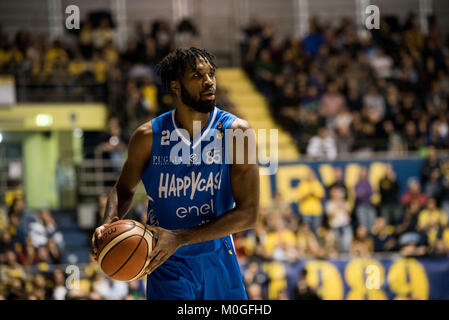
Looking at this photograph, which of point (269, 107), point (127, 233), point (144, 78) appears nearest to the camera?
point (127, 233)

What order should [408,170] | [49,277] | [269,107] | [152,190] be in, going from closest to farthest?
[152,190] → [49,277] → [408,170] → [269,107]

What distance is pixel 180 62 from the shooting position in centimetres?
393

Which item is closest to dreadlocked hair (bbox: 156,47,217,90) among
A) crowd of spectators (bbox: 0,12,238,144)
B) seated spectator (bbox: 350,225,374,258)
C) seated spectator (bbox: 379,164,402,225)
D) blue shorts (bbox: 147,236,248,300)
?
blue shorts (bbox: 147,236,248,300)

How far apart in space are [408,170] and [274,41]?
4772mm

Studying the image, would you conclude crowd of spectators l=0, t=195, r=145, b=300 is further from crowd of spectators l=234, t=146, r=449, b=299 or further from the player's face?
the player's face

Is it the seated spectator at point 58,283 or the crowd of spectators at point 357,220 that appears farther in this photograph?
the crowd of spectators at point 357,220

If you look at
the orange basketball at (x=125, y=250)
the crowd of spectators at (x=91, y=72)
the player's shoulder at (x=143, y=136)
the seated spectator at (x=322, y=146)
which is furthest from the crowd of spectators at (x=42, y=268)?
the orange basketball at (x=125, y=250)

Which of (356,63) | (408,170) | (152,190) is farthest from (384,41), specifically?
(152,190)

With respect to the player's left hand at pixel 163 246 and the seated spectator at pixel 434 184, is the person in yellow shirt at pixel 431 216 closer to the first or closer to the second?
the seated spectator at pixel 434 184

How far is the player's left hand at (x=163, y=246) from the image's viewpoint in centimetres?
356

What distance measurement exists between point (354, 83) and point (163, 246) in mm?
10447

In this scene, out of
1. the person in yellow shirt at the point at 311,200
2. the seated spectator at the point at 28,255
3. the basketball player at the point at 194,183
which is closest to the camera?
the basketball player at the point at 194,183
